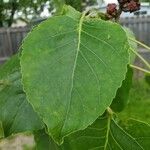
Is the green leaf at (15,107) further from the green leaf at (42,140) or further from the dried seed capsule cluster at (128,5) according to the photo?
the dried seed capsule cluster at (128,5)

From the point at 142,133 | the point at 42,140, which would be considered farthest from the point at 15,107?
the point at 142,133

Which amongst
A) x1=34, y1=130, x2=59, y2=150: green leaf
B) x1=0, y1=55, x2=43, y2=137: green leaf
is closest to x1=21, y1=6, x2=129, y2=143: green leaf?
x1=0, y1=55, x2=43, y2=137: green leaf

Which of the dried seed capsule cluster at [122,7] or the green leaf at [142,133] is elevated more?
the dried seed capsule cluster at [122,7]

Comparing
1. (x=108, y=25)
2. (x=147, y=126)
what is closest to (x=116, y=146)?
(x=147, y=126)

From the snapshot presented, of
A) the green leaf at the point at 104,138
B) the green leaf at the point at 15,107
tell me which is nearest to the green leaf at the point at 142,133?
the green leaf at the point at 104,138

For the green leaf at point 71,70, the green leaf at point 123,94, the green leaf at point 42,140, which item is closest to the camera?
the green leaf at point 71,70

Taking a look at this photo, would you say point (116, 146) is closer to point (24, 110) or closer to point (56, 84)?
point (24, 110)
